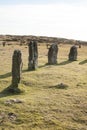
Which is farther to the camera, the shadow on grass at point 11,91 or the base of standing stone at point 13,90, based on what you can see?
the base of standing stone at point 13,90

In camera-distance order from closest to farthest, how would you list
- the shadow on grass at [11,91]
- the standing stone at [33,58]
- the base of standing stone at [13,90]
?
the shadow on grass at [11,91] → the base of standing stone at [13,90] → the standing stone at [33,58]

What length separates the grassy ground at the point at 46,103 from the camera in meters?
27.1

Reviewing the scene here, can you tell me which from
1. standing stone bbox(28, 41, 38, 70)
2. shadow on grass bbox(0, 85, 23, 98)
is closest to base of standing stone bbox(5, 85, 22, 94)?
shadow on grass bbox(0, 85, 23, 98)

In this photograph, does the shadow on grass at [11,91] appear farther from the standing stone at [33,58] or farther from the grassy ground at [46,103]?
the standing stone at [33,58]

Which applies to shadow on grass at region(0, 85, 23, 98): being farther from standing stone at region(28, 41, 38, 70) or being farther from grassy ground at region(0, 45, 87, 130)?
standing stone at region(28, 41, 38, 70)

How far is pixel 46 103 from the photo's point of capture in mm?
30375

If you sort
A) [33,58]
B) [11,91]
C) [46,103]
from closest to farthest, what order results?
[46,103] < [11,91] < [33,58]

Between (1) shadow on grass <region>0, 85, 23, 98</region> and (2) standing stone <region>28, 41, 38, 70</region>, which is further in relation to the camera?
(2) standing stone <region>28, 41, 38, 70</region>

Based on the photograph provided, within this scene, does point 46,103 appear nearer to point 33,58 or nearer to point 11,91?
point 11,91

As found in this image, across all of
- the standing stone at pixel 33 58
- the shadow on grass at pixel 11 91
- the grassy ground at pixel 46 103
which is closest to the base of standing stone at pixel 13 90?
the shadow on grass at pixel 11 91

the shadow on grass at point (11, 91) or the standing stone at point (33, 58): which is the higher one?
the standing stone at point (33, 58)

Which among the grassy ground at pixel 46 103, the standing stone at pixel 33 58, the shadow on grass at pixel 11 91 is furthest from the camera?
the standing stone at pixel 33 58

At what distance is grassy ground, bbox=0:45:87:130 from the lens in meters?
27.1

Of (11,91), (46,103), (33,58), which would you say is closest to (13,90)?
(11,91)
